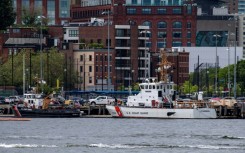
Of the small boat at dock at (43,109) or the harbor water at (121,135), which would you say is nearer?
the harbor water at (121,135)

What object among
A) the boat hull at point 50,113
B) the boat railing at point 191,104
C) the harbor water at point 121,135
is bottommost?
the harbor water at point 121,135

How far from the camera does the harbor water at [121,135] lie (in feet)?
416

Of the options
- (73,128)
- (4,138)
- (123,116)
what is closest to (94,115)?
(123,116)

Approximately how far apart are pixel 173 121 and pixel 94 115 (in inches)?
793

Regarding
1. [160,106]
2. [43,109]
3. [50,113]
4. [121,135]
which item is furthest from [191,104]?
[121,135]

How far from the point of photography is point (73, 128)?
15950 centimetres

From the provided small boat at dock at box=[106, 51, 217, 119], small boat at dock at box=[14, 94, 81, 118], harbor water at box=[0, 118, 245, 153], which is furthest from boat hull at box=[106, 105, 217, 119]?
small boat at dock at box=[14, 94, 81, 118]

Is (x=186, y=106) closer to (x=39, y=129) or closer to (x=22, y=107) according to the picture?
(x=22, y=107)

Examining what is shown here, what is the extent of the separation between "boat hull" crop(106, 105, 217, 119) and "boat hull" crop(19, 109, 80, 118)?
517cm

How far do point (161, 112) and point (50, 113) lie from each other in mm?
13661

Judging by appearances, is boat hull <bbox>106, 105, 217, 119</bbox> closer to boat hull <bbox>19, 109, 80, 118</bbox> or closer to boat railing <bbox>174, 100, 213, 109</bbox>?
boat railing <bbox>174, 100, 213, 109</bbox>

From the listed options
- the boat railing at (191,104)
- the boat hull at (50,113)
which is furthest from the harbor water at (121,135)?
the boat railing at (191,104)

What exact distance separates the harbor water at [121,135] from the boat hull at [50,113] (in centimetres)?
302

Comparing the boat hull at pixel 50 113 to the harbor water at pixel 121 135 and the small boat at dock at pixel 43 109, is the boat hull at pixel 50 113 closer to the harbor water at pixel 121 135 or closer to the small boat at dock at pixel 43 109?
the small boat at dock at pixel 43 109
